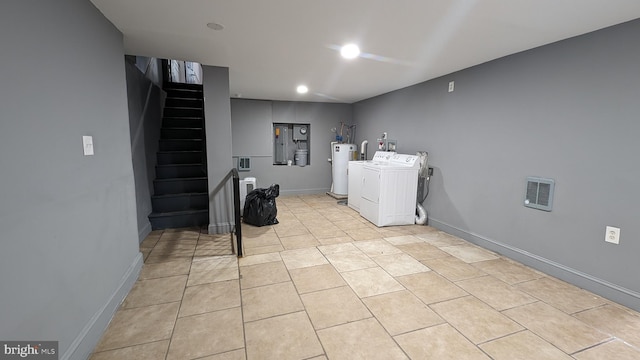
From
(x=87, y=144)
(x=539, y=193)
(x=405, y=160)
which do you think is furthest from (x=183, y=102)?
(x=539, y=193)

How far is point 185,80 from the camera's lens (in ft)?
23.0

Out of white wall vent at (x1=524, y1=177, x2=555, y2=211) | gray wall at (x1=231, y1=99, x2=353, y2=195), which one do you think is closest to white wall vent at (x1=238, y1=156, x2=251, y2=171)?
gray wall at (x1=231, y1=99, x2=353, y2=195)

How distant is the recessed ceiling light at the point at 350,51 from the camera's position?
2695 millimetres

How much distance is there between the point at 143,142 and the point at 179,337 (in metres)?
2.84

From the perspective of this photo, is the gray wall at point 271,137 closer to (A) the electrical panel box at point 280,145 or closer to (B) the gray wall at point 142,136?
(A) the electrical panel box at point 280,145

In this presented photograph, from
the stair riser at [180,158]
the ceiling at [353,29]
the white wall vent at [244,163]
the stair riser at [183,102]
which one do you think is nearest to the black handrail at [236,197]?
the stair riser at [180,158]

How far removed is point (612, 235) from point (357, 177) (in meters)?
3.19

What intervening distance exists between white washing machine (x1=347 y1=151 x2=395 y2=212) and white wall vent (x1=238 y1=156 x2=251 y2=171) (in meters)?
2.32

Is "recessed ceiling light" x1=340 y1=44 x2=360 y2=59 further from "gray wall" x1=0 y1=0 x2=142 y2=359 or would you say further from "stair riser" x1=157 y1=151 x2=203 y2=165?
"stair riser" x1=157 y1=151 x2=203 y2=165

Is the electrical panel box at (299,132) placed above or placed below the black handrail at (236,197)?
above

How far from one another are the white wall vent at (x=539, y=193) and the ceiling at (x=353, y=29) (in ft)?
4.29

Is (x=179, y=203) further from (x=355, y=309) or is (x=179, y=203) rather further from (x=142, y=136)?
(x=355, y=309)

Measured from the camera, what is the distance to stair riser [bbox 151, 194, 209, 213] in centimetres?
393

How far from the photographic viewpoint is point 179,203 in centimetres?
402
